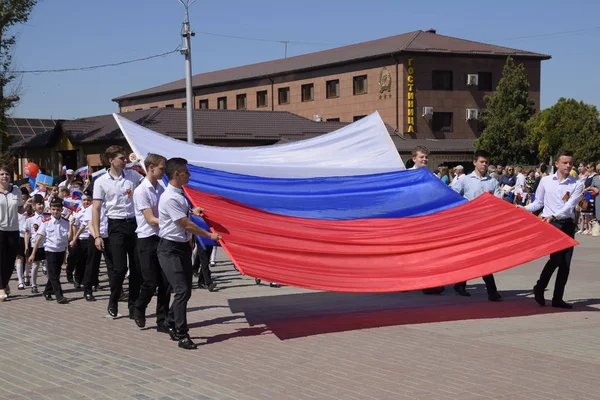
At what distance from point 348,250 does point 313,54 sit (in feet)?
185

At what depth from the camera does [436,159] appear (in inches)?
2103

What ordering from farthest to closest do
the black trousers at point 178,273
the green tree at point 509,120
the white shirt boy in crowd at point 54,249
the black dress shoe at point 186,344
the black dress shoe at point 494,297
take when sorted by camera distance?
the green tree at point 509,120, the white shirt boy in crowd at point 54,249, the black dress shoe at point 494,297, the black trousers at point 178,273, the black dress shoe at point 186,344

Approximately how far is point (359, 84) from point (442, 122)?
627 cm

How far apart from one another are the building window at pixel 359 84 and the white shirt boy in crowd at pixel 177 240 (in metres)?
49.1

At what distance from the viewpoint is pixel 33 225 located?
14.1 metres

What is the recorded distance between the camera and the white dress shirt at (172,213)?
8602mm

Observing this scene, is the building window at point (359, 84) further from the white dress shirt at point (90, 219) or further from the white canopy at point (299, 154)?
the white canopy at point (299, 154)

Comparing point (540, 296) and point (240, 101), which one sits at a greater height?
point (240, 101)

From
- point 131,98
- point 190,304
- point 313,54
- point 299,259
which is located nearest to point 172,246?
point 299,259

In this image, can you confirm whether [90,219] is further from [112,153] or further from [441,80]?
[441,80]

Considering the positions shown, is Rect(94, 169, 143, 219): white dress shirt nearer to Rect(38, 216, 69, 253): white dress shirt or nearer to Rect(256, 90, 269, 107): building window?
Rect(38, 216, 69, 253): white dress shirt

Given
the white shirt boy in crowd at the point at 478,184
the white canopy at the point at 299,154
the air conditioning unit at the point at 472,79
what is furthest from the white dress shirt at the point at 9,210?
the air conditioning unit at the point at 472,79

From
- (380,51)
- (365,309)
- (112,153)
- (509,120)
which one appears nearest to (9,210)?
(112,153)

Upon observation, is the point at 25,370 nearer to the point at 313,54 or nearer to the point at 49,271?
the point at 49,271
